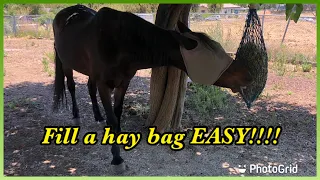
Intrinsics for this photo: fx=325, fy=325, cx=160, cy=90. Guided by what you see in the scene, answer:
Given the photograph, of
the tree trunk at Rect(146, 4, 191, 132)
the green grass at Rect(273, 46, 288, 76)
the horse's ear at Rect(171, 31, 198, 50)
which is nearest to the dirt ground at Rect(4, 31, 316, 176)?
the tree trunk at Rect(146, 4, 191, 132)

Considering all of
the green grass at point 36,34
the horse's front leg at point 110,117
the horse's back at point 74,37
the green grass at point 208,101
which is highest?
the horse's back at point 74,37

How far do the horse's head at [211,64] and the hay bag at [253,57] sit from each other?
0.09 m

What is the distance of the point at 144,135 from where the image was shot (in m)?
4.23

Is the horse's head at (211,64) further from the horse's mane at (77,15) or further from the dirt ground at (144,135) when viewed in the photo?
the horse's mane at (77,15)

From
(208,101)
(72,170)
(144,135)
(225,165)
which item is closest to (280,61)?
(208,101)

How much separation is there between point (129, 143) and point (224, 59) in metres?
1.74

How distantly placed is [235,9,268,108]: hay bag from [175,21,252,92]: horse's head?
0.09 metres

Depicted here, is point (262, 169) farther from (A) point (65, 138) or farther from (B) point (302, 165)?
(A) point (65, 138)

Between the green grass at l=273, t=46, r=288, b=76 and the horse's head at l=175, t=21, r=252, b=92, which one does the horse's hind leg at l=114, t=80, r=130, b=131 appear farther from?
the green grass at l=273, t=46, r=288, b=76

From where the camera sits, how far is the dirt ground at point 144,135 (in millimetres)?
3434

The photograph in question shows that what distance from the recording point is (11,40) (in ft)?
42.2

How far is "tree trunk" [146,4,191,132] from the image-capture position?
3.93 metres

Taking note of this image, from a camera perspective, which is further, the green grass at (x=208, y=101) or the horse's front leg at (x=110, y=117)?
the green grass at (x=208, y=101)

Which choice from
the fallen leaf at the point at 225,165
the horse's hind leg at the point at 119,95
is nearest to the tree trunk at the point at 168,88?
the horse's hind leg at the point at 119,95
